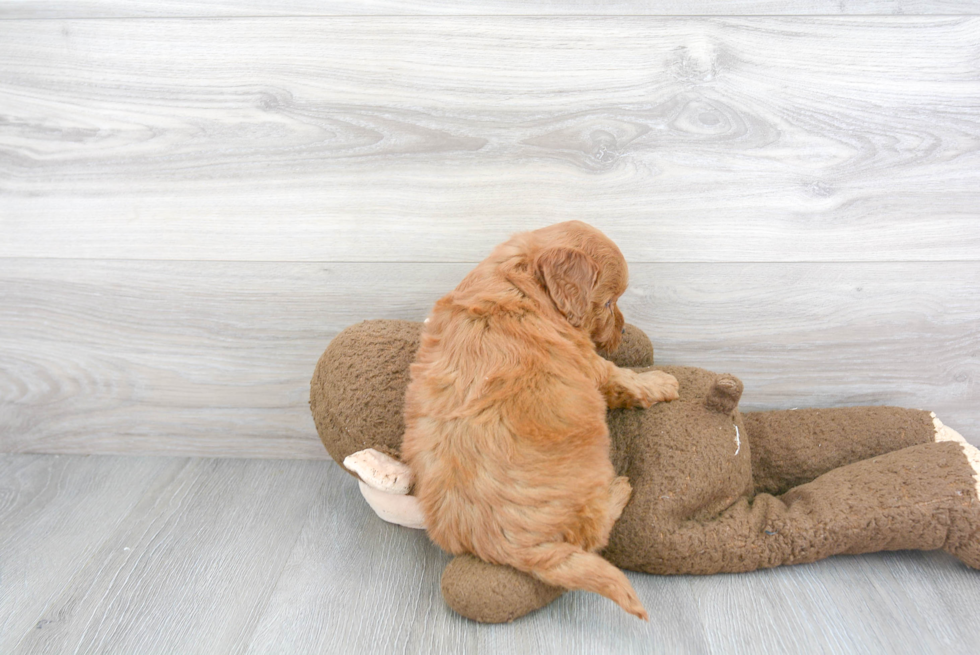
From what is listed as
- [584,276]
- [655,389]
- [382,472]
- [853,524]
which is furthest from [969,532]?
[382,472]

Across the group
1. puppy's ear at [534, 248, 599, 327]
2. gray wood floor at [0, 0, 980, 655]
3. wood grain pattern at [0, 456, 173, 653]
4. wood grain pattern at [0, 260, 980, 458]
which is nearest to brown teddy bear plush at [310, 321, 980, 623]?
gray wood floor at [0, 0, 980, 655]

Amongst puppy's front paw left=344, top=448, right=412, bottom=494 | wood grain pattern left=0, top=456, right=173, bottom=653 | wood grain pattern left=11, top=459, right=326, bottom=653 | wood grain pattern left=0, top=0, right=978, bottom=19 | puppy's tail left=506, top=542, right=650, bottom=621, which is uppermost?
wood grain pattern left=0, top=0, right=978, bottom=19

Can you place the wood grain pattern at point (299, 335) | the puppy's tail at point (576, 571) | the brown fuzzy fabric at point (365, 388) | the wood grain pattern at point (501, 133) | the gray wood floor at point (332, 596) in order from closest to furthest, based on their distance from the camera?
1. the puppy's tail at point (576, 571)
2. the gray wood floor at point (332, 596)
3. the brown fuzzy fabric at point (365, 388)
4. the wood grain pattern at point (501, 133)
5. the wood grain pattern at point (299, 335)

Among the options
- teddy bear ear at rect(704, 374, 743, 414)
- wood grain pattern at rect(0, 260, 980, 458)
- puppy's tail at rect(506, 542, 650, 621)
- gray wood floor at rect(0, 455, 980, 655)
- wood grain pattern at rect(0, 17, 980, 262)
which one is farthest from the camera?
wood grain pattern at rect(0, 260, 980, 458)

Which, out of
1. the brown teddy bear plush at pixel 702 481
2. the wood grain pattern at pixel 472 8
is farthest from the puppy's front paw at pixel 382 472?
the wood grain pattern at pixel 472 8

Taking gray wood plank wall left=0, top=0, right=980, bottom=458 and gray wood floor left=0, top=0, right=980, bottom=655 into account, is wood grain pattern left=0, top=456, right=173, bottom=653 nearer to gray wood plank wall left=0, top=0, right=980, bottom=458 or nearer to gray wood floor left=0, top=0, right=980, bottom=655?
gray wood floor left=0, top=0, right=980, bottom=655

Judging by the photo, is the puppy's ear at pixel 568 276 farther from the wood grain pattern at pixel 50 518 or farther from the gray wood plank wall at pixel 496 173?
the wood grain pattern at pixel 50 518

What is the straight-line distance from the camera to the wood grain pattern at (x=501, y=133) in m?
1.75

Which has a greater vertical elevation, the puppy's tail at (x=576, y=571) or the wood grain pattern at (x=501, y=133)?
the wood grain pattern at (x=501, y=133)

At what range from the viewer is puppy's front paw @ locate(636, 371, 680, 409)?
1.58 meters

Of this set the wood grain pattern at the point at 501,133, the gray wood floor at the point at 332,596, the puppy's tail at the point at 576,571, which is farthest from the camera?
the wood grain pattern at the point at 501,133

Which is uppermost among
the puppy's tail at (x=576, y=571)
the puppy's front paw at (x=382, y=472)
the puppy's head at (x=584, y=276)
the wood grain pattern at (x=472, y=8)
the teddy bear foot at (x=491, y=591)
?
the wood grain pattern at (x=472, y=8)

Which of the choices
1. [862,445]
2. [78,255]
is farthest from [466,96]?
[862,445]

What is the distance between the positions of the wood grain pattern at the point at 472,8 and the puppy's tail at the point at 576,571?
1338 millimetres
